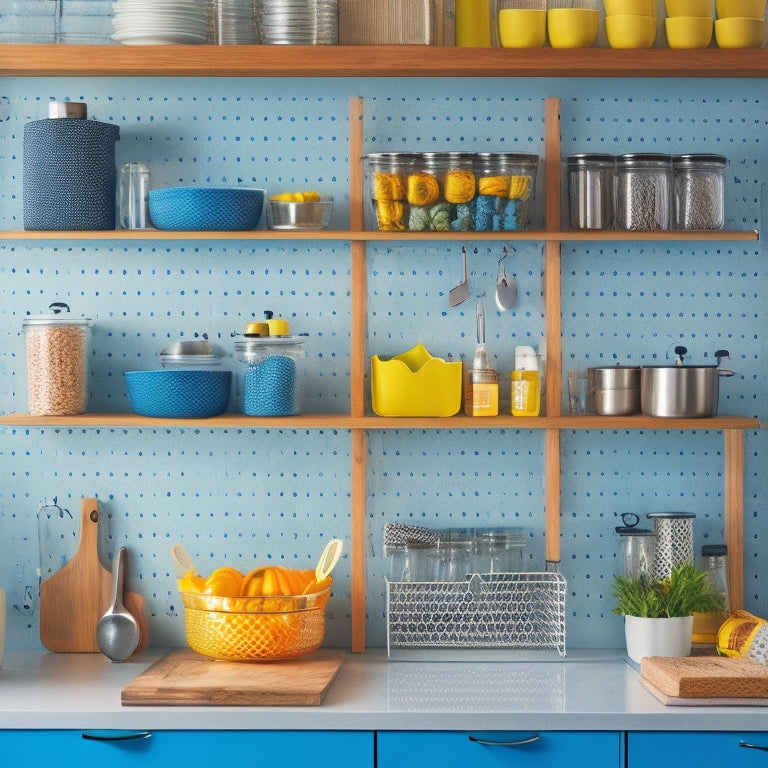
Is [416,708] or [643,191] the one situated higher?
[643,191]

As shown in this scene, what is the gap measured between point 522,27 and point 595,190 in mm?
399

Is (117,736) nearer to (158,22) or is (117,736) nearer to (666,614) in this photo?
(666,614)

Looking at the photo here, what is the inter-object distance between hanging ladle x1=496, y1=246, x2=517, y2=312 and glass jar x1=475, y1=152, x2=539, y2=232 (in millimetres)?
161

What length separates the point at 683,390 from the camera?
2.47 metres

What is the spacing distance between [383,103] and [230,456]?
3.03 feet

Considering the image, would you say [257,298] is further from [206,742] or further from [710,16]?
[710,16]

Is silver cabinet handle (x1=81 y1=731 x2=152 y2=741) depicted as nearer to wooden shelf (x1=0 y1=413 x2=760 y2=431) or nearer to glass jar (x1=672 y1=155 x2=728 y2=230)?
wooden shelf (x1=0 y1=413 x2=760 y2=431)

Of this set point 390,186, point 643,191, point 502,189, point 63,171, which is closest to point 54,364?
point 63,171

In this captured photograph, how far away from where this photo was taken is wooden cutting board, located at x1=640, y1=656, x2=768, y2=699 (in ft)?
7.12

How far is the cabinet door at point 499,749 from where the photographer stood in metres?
2.16

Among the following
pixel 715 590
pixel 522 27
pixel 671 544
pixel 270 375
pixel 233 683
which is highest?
pixel 522 27

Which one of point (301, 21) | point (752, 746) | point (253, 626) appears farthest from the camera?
point (301, 21)

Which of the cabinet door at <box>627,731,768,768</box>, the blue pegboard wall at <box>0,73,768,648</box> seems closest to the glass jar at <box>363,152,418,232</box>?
the blue pegboard wall at <box>0,73,768,648</box>

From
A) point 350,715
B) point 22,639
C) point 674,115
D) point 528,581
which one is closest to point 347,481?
point 528,581
